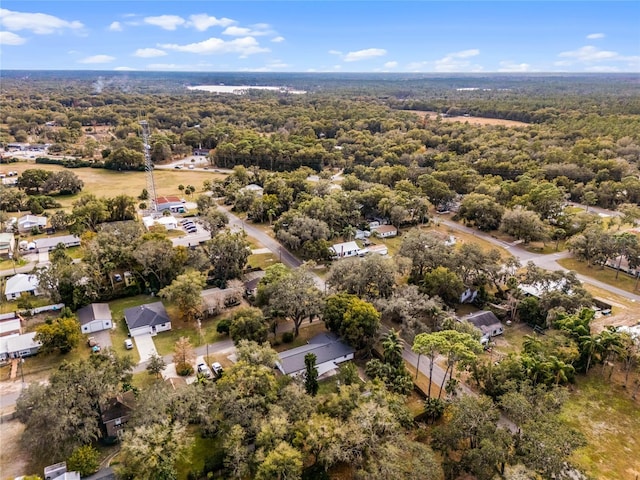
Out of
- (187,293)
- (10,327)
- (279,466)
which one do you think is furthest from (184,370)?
(10,327)

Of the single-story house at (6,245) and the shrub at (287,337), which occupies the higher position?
the single-story house at (6,245)

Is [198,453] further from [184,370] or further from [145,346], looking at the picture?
[145,346]

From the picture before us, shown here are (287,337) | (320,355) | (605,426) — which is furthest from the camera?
(287,337)

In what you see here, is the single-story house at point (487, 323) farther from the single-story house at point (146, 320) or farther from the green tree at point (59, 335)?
the green tree at point (59, 335)

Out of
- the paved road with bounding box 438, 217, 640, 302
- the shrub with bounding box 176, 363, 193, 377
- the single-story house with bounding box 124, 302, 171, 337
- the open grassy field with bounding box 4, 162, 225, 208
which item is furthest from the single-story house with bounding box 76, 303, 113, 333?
the paved road with bounding box 438, 217, 640, 302

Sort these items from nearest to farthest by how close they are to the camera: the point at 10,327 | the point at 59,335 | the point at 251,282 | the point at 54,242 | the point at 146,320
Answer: the point at 59,335 → the point at 10,327 → the point at 146,320 → the point at 251,282 → the point at 54,242

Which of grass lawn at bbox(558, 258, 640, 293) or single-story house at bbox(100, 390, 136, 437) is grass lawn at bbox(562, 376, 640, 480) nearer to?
grass lawn at bbox(558, 258, 640, 293)

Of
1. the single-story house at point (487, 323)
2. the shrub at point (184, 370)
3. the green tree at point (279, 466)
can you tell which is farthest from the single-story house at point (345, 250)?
the green tree at point (279, 466)
